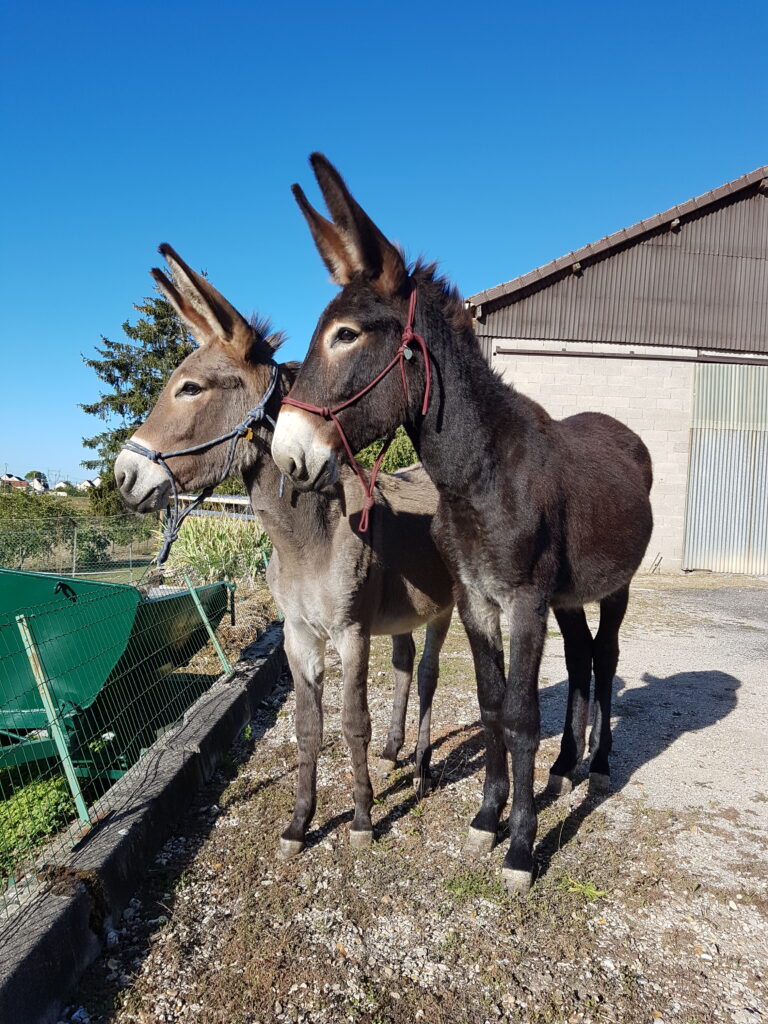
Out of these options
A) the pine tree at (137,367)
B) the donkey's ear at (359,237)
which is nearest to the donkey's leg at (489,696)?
the donkey's ear at (359,237)

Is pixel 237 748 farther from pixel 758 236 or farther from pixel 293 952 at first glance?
pixel 758 236

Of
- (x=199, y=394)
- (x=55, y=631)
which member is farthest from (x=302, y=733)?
(x=55, y=631)

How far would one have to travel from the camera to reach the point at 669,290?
14008 mm

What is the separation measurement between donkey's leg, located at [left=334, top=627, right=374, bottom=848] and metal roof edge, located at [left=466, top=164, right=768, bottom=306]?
11.5 metres

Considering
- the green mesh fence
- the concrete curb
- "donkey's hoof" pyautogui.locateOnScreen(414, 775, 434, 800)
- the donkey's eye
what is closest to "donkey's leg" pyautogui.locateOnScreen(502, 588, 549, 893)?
"donkey's hoof" pyautogui.locateOnScreen(414, 775, 434, 800)

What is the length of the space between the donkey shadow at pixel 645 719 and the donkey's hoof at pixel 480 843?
0.24 metres

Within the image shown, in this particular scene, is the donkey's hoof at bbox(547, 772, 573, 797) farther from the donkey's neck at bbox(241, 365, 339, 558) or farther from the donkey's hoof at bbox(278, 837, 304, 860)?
the donkey's neck at bbox(241, 365, 339, 558)

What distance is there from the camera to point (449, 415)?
9.42ft

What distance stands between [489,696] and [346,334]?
1.85 m

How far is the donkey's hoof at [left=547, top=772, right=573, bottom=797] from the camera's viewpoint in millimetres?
4004

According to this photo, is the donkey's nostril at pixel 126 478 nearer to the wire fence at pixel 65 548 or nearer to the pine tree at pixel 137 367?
the wire fence at pixel 65 548

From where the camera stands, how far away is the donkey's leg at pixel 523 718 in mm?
2906

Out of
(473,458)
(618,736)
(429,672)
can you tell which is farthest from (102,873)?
(618,736)

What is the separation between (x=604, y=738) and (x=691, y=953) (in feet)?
5.07
